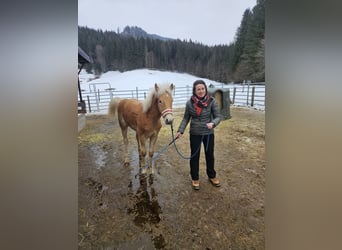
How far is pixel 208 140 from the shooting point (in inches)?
35.8

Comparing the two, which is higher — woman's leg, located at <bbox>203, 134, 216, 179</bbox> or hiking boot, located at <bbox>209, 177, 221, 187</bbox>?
woman's leg, located at <bbox>203, 134, 216, 179</bbox>

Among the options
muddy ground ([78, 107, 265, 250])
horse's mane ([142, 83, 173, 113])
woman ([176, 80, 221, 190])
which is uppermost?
horse's mane ([142, 83, 173, 113])

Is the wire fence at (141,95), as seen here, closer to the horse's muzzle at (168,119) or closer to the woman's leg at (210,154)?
the horse's muzzle at (168,119)

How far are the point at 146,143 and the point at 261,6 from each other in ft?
2.64

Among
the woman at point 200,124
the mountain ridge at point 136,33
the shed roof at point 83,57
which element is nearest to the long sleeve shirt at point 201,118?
the woman at point 200,124

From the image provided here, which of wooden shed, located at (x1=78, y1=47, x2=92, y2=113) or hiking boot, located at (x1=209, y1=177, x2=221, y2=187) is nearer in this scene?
wooden shed, located at (x1=78, y1=47, x2=92, y2=113)

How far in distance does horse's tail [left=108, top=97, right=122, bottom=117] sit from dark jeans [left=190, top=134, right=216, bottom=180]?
371 mm

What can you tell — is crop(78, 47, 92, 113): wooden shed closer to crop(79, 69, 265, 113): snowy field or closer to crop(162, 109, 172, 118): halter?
crop(79, 69, 265, 113): snowy field

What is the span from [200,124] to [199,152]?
13 cm

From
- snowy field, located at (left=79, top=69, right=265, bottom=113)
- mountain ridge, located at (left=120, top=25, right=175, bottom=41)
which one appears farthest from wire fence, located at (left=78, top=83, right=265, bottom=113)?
mountain ridge, located at (left=120, top=25, right=175, bottom=41)

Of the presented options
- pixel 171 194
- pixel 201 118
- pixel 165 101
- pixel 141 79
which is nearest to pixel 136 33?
pixel 141 79

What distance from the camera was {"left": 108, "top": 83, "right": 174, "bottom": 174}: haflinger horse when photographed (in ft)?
2.89
